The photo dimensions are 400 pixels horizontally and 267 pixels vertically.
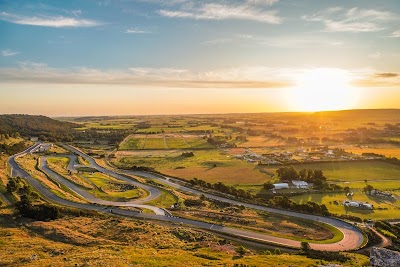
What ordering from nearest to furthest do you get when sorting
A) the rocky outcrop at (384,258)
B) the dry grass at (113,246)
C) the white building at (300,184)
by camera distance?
the rocky outcrop at (384,258) < the dry grass at (113,246) < the white building at (300,184)

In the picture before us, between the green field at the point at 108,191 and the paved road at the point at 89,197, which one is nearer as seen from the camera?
the paved road at the point at 89,197

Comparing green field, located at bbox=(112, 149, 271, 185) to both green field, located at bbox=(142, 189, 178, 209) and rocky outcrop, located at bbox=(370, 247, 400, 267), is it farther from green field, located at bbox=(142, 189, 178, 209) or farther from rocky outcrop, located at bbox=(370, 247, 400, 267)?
rocky outcrop, located at bbox=(370, 247, 400, 267)

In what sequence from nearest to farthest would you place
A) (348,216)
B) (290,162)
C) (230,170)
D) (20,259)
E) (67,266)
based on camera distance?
(67,266)
(20,259)
(348,216)
(230,170)
(290,162)

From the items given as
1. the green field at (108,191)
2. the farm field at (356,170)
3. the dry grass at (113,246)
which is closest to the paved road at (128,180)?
the green field at (108,191)

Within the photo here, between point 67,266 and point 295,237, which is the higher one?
point 67,266

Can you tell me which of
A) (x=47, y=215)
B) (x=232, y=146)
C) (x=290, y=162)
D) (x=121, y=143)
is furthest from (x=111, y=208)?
(x=121, y=143)

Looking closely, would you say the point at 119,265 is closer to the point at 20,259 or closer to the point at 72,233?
the point at 20,259

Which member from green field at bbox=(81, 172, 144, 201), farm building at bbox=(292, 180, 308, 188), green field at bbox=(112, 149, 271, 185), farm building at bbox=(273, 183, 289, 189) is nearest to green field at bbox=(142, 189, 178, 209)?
green field at bbox=(81, 172, 144, 201)

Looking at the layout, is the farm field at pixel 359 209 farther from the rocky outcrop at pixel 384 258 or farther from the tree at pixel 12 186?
the tree at pixel 12 186
